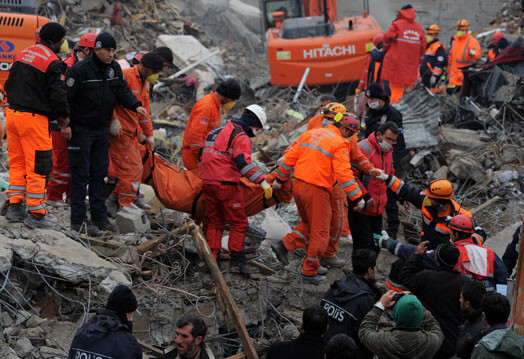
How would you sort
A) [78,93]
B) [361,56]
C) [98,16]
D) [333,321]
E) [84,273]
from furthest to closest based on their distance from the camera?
[98,16], [361,56], [78,93], [84,273], [333,321]

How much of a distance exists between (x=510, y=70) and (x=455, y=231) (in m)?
6.55

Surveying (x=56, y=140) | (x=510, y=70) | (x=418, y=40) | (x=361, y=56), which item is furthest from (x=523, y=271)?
(x=361, y=56)

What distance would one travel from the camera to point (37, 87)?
5.15 m

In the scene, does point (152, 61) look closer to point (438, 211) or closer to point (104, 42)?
point (104, 42)

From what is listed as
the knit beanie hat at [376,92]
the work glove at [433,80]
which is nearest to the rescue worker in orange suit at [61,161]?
the knit beanie hat at [376,92]

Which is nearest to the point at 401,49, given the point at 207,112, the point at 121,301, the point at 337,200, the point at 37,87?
the point at 337,200

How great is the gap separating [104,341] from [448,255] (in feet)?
7.96

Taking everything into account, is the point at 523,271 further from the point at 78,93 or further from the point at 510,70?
the point at 510,70

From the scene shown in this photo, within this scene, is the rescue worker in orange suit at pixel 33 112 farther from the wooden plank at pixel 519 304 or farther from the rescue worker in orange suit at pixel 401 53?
the rescue worker in orange suit at pixel 401 53

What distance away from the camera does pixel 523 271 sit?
163 inches

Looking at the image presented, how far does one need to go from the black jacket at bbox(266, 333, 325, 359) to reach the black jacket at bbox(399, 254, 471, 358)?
3.08ft

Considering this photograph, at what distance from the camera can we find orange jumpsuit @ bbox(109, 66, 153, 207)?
6180 mm

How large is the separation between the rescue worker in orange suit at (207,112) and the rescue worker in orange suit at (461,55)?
7.21 meters

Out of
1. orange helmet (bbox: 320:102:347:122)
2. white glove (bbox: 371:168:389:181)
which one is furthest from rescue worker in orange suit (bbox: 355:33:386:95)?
orange helmet (bbox: 320:102:347:122)
